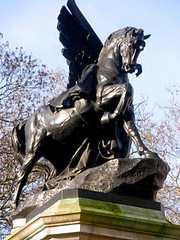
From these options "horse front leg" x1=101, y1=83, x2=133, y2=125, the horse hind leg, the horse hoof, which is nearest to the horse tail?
the horse hind leg

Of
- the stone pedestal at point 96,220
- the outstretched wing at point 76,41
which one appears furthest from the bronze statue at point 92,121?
the stone pedestal at point 96,220

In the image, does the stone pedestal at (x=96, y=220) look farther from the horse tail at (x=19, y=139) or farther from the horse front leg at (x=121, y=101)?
the horse tail at (x=19, y=139)

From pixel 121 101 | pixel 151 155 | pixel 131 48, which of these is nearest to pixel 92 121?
pixel 121 101

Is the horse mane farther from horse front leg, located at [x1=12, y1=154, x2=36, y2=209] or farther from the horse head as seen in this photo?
horse front leg, located at [x1=12, y1=154, x2=36, y2=209]

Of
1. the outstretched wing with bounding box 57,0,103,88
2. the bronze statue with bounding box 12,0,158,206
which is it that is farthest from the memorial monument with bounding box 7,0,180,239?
the outstretched wing with bounding box 57,0,103,88

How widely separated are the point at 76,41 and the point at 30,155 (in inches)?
64.7

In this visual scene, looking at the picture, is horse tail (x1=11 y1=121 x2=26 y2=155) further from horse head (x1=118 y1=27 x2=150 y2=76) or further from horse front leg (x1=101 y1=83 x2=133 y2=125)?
horse head (x1=118 y1=27 x2=150 y2=76)

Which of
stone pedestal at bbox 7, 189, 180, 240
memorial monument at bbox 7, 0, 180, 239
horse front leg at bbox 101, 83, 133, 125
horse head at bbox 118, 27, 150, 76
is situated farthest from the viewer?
horse head at bbox 118, 27, 150, 76

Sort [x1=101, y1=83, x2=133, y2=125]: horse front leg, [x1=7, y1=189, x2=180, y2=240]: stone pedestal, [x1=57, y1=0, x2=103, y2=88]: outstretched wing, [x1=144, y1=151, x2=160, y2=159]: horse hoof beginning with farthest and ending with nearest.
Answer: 1. [x1=57, y1=0, x2=103, y2=88]: outstretched wing
2. [x1=101, y1=83, x2=133, y2=125]: horse front leg
3. [x1=144, y1=151, x2=160, y2=159]: horse hoof
4. [x1=7, y1=189, x2=180, y2=240]: stone pedestal

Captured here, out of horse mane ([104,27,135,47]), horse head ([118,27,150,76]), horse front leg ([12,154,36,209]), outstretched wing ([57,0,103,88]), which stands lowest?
horse front leg ([12,154,36,209])

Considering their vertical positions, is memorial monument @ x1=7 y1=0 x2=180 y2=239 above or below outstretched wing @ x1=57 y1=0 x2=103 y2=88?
below

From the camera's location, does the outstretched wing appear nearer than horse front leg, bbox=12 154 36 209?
No

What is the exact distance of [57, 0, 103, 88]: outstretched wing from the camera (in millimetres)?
7250

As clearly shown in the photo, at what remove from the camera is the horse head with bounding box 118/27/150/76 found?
257 inches
